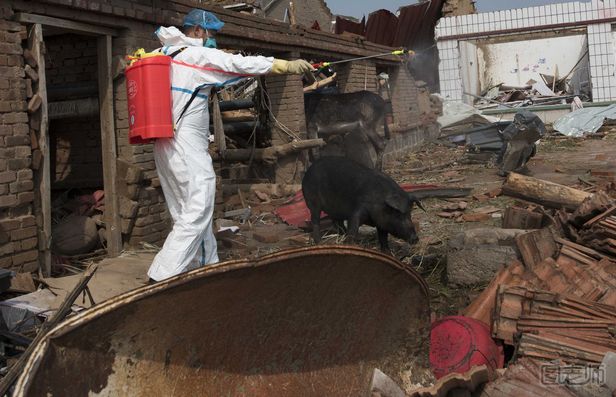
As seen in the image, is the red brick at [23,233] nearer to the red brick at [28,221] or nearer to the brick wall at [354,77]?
the red brick at [28,221]

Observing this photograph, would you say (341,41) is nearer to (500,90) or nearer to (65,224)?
(65,224)

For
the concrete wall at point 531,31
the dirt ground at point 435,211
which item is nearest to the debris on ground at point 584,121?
the dirt ground at point 435,211

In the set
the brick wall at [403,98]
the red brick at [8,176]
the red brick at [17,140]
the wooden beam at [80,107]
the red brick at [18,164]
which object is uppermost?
the brick wall at [403,98]

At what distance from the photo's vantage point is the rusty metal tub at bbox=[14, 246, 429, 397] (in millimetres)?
1950

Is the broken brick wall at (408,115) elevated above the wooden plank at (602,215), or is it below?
above

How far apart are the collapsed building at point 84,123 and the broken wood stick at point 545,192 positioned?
4054mm

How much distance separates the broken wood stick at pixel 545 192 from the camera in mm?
6465

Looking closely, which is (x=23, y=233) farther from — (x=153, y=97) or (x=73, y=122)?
(x=73, y=122)

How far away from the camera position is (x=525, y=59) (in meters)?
19.8

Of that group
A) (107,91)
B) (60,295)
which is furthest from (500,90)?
(60,295)

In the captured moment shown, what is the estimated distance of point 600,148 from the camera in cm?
1404

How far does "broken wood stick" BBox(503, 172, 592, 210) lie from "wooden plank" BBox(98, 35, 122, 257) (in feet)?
14.6

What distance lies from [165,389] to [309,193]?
5.29 meters

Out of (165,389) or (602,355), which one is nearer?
(165,389)
